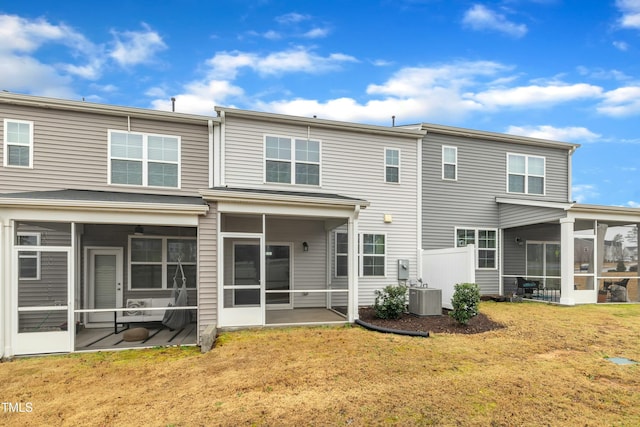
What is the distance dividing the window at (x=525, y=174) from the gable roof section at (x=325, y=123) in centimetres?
428

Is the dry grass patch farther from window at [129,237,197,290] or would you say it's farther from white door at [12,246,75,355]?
window at [129,237,197,290]

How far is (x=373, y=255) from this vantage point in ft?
40.1

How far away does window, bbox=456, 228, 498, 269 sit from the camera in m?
13.7

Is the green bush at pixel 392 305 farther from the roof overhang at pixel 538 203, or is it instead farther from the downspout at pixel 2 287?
the downspout at pixel 2 287

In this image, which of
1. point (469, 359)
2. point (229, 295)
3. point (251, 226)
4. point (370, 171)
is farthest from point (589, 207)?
point (229, 295)

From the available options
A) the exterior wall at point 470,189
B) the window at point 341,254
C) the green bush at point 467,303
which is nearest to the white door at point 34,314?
the window at point 341,254

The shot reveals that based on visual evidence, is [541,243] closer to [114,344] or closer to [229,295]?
[229,295]

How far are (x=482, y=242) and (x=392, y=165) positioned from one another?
15.5 feet

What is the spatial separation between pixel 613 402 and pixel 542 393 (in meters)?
0.77

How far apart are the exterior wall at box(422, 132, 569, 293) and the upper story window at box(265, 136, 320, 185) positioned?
406cm

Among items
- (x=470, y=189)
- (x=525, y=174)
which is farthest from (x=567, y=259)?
(x=525, y=174)

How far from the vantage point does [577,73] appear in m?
17.3

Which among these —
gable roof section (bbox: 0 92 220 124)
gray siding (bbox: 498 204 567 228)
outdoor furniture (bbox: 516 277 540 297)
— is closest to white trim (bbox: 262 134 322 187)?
gable roof section (bbox: 0 92 220 124)

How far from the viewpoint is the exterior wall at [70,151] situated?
9531mm
